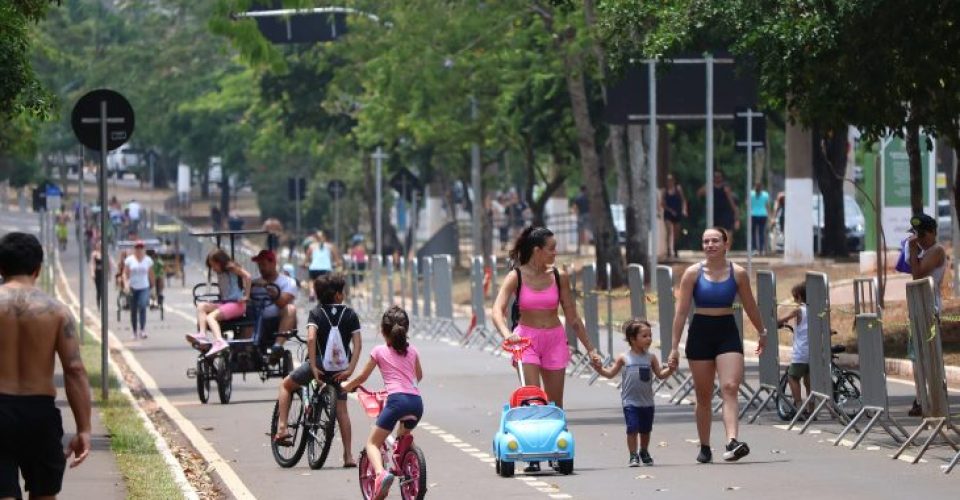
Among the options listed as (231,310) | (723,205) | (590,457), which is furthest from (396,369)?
(723,205)

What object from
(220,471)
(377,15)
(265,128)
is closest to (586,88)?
(377,15)

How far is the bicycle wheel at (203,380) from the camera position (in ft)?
79.6

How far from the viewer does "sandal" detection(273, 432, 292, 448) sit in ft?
55.3

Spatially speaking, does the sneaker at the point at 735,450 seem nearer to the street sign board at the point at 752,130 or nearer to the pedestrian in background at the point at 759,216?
the street sign board at the point at 752,130

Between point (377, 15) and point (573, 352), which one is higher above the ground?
point (377, 15)

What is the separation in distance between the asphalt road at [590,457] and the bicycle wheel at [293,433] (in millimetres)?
100

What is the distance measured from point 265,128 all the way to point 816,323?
179 ft

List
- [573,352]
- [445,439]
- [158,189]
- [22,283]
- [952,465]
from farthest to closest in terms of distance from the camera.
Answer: [158,189] → [573,352] → [445,439] → [952,465] → [22,283]

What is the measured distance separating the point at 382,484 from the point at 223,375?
10882mm

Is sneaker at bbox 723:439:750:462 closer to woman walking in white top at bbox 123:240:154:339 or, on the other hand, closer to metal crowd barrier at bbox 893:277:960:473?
metal crowd barrier at bbox 893:277:960:473

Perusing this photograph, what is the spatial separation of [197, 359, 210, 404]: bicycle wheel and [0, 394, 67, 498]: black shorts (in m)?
14.3

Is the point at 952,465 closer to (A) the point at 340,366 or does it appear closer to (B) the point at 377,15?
(A) the point at 340,366

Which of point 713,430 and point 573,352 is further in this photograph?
point 573,352

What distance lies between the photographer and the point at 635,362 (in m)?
16.3
